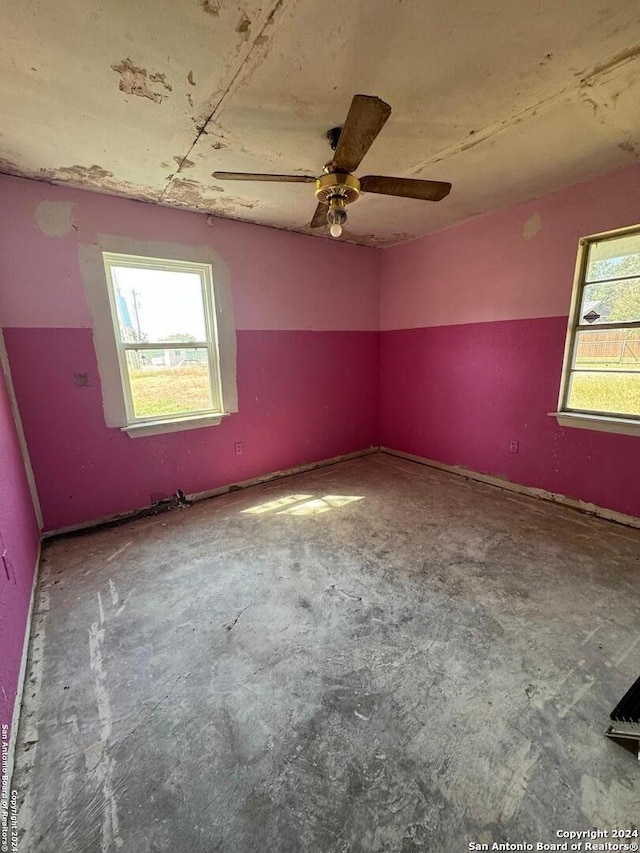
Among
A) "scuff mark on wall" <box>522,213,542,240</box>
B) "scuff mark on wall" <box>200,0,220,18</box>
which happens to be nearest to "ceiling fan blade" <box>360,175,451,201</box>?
"scuff mark on wall" <box>200,0,220,18</box>

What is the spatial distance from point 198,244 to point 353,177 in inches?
72.5

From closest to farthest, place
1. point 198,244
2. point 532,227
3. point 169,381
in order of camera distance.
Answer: point 532,227, point 198,244, point 169,381

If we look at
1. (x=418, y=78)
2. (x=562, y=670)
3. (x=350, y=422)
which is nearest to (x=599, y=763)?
(x=562, y=670)

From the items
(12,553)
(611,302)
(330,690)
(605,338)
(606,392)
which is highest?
(611,302)

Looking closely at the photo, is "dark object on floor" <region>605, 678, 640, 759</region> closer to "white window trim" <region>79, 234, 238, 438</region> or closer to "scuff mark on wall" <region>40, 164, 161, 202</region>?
"white window trim" <region>79, 234, 238, 438</region>

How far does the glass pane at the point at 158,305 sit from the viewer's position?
280 centimetres

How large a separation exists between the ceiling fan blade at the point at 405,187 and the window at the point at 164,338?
1844 mm

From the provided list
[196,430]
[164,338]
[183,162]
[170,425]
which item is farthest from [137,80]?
[196,430]

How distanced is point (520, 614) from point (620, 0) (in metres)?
2.59

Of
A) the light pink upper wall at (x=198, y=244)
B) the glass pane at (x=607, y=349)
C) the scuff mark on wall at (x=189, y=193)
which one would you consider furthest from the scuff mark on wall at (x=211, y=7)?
the glass pane at (x=607, y=349)

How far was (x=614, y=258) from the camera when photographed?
2562 mm

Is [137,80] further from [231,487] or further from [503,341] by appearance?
[503,341]

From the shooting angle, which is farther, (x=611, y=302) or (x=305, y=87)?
(x=611, y=302)

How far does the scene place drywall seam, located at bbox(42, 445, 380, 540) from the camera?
8.89ft
